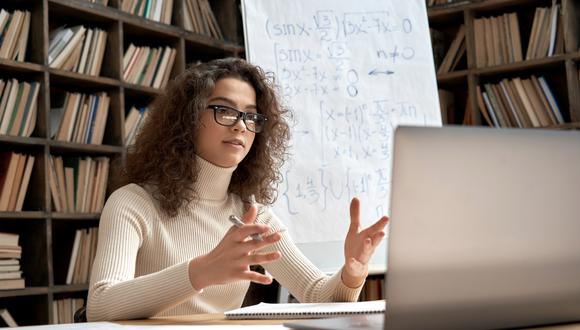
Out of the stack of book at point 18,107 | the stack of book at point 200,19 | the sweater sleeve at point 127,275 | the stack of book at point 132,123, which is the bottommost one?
the sweater sleeve at point 127,275

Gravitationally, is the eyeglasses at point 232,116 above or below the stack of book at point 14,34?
below

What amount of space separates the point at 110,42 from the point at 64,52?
277 millimetres

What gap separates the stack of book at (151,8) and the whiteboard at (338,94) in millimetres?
772

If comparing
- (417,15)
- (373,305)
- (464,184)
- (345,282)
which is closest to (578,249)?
(464,184)

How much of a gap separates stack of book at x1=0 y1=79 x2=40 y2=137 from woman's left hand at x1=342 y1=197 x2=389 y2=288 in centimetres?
167

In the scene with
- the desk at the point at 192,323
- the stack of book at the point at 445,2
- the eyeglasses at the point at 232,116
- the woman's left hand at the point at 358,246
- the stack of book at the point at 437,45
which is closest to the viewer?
the desk at the point at 192,323

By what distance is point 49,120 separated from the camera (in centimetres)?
280

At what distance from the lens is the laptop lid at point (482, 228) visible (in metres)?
0.69

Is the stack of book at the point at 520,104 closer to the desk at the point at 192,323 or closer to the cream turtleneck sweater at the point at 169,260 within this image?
the cream turtleneck sweater at the point at 169,260

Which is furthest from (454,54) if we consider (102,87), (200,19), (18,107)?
(18,107)

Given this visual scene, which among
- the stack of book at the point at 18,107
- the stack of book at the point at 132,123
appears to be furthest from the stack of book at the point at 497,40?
the stack of book at the point at 18,107

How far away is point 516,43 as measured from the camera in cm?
334

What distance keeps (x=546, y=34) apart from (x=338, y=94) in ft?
3.81

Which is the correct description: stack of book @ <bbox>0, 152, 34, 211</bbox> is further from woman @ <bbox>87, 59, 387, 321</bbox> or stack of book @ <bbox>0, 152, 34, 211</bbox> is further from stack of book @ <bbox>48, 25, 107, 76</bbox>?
woman @ <bbox>87, 59, 387, 321</bbox>
